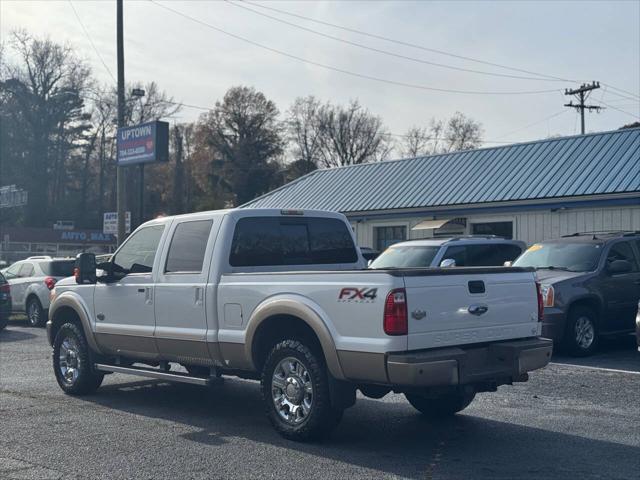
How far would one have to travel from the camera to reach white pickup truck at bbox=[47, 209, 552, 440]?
647 cm

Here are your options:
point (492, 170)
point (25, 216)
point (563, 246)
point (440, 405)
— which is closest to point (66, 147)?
point (25, 216)

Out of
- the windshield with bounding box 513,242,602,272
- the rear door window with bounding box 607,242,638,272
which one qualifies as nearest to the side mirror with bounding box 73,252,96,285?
the windshield with bounding box 513,242,602,272

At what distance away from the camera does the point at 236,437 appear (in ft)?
24.3

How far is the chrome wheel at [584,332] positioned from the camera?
12.7 meters

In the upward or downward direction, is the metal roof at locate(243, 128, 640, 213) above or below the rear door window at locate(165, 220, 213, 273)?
above

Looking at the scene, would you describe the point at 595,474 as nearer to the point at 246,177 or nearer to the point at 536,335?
the point at 536,335

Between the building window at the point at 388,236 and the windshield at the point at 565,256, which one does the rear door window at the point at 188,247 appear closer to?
the windshield at the point at 565,256

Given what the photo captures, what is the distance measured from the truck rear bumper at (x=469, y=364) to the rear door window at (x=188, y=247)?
2.72 metres

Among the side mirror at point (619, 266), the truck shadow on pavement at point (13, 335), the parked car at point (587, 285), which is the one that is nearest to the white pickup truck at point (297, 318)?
the parked car at point (587, 285)

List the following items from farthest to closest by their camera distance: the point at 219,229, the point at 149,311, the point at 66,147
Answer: the point at 66,147 < the point at 149,311 < the point at 219,229

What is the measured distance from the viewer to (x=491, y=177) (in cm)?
2573

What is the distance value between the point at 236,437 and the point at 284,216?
2332mm

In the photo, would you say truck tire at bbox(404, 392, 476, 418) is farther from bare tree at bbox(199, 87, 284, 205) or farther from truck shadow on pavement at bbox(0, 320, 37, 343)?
bare tree at bbox(199, 87, 284, 205)

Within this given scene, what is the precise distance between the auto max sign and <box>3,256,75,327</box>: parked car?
729 cm
